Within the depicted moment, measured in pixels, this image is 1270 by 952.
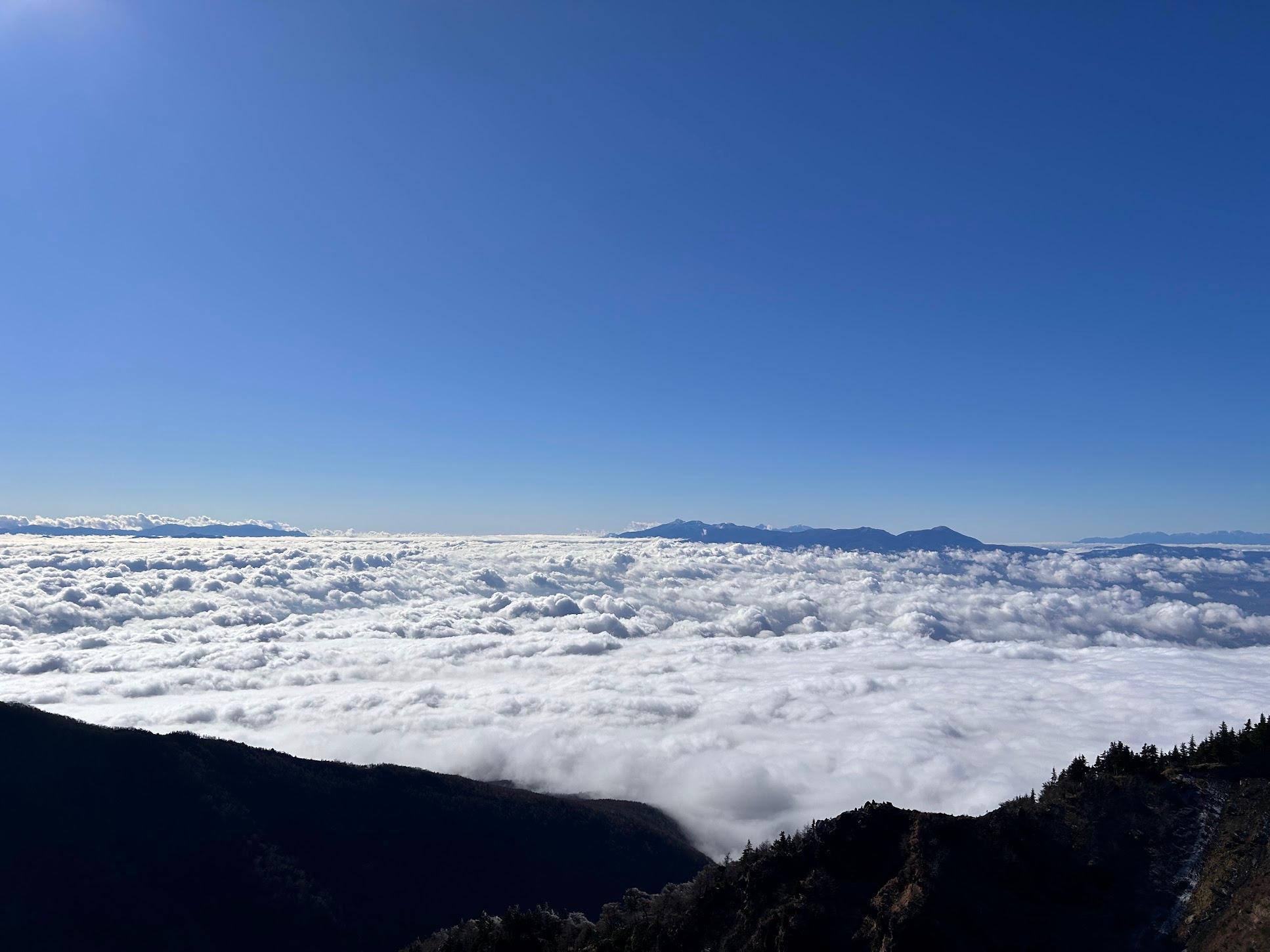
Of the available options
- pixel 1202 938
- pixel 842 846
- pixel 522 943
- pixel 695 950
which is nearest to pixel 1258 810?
pixel 1202 938

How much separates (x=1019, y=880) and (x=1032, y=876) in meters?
1.45

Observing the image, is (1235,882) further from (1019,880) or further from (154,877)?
(154,877)

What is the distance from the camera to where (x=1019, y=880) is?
62.8 metres

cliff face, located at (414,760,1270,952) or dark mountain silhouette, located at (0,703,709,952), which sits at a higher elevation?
cliff face, located at (414,760,1270,952)

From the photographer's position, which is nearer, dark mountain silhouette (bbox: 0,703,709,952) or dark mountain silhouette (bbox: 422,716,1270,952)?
dark mountain silhouette (bbox: 422,716,1270,952)

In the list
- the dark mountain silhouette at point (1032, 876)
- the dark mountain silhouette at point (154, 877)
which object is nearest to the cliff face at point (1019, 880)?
the dark mountain silhouette at point (1032, 876)

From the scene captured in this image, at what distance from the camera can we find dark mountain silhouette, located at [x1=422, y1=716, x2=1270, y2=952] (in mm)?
56875

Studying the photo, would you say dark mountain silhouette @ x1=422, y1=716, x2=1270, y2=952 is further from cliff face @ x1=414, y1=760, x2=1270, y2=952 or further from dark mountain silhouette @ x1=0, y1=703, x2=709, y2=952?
dark mountain silhouette @ x1=0, y1=703, x2=709, y2=952

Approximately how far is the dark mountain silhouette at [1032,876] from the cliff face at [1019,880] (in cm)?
14

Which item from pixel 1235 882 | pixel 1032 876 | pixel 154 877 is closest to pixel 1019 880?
pixel 1032 876

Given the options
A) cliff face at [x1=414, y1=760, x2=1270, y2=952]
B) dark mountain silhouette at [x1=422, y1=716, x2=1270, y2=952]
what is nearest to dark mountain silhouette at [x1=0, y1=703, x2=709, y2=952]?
dark mountain silhouette at [x1=422, y1=716, x2=1270, y2=952]

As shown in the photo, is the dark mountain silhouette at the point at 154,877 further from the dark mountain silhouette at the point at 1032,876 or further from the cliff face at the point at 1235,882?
the cliff face at the point at 1235,882

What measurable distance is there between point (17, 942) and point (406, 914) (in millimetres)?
88601

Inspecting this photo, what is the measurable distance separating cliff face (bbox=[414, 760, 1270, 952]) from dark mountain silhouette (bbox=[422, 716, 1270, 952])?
140mm
